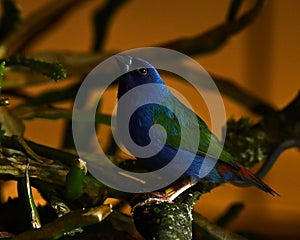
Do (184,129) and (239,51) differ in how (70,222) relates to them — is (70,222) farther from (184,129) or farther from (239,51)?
(239,51)

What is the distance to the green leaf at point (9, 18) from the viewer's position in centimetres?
74

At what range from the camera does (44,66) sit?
523mm

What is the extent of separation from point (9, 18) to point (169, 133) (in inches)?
13.1

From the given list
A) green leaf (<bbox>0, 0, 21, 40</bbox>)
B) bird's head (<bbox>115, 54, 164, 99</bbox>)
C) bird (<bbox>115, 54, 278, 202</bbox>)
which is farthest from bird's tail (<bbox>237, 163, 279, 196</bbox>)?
green leaf (<bbox>0, 0, 21, 40</bbox>)

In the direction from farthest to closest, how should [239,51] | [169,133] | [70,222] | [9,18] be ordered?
[239,51] → [9,18] → [169,133] → [70,222]

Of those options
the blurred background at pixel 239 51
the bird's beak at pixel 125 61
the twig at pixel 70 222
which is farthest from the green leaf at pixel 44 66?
the blurred background at pixel 239 51

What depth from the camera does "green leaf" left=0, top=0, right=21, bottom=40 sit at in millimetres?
737

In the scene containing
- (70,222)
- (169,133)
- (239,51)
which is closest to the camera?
(70,222)

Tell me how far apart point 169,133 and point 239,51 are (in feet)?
2.78

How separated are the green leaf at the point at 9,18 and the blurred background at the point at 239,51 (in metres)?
0.46

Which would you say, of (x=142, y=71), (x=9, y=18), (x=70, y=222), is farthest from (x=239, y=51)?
(x=70, y=222)

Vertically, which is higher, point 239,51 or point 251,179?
point 251,179

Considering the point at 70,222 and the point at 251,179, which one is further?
the point at 251,179

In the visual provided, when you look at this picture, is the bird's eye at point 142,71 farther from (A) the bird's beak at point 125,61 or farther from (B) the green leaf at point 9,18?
(B) the green leaf at point 9,18
